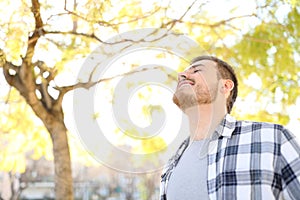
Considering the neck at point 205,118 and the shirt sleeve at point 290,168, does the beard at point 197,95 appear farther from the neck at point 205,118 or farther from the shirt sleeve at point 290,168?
the shirt sleeve at point 290,168

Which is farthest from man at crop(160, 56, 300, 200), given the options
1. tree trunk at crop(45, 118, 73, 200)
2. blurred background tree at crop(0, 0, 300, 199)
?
tree trunk at crop(45, 118, 73, 200)

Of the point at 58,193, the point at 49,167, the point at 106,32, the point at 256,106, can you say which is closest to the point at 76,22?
the point at 106,32

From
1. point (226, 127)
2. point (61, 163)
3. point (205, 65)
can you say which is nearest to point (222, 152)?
point (226, 127)

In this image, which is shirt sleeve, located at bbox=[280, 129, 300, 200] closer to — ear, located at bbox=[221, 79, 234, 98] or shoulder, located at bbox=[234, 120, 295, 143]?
shoulder, located at bbox=[234, 120, 295, 143]

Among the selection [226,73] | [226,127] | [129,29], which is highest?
[129,29]

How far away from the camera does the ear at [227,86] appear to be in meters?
1.25

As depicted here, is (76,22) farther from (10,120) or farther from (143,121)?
(10,120)

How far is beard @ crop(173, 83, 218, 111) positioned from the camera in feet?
3.91

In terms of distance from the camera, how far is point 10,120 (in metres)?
3.79

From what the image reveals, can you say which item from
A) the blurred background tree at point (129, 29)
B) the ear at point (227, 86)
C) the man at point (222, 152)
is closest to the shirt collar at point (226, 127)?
the man at point (222, 152)

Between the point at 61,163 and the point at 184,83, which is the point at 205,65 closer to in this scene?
the point at 184,83

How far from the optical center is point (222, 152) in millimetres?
1067

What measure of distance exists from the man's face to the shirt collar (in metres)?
0.08

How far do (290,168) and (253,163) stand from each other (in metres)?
0.08
